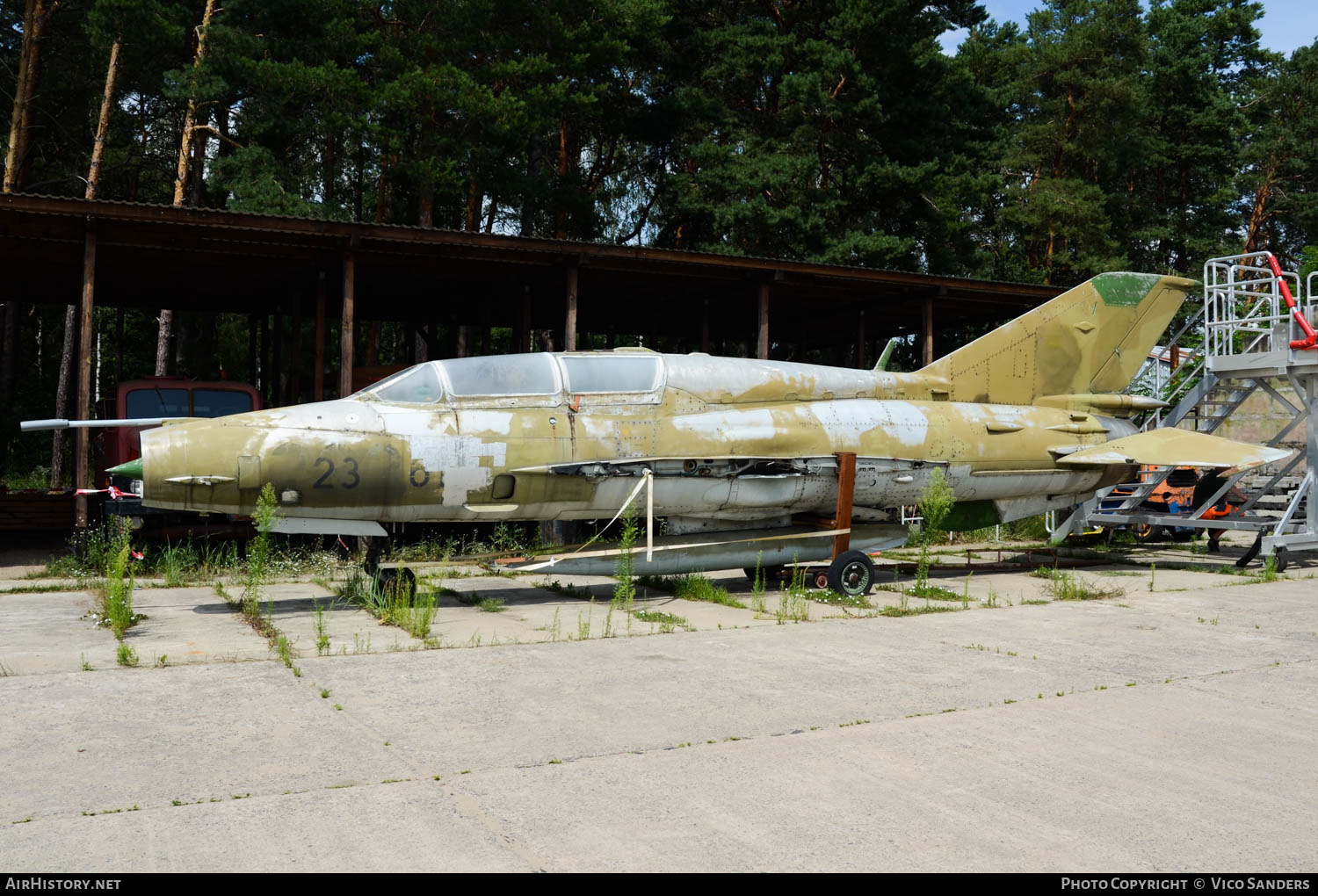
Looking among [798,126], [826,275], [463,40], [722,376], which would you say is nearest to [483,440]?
[722,376]

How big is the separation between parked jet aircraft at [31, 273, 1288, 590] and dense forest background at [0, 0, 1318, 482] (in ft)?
58.0

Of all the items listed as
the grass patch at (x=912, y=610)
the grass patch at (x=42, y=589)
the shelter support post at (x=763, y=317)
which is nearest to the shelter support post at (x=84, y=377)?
the grass patch at (x=42, y=589)

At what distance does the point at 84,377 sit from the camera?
1347 centimetres

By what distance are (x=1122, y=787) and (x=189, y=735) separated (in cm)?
461

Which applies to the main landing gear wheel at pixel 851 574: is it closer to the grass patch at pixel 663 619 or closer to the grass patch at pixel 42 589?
the grass patch at pixel 663 619

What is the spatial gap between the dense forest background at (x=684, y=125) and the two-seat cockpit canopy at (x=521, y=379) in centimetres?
1801

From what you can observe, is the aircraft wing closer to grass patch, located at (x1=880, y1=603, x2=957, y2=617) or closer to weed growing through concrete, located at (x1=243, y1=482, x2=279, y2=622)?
grass patch, located at (x1=880, y1=603, x2=957, y2=617)

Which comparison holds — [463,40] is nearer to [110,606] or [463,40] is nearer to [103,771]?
[110,606]

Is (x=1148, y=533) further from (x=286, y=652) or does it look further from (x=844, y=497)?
(x=286, y=652)

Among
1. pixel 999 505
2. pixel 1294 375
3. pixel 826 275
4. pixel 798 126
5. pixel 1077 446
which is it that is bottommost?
pixel 999 505

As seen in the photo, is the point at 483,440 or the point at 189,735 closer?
the point at 189,735

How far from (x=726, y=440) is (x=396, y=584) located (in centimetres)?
378

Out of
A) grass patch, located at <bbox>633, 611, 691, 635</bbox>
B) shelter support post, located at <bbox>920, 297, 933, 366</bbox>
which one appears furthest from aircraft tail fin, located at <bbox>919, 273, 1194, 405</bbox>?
shelter support post, located at <bbox>920, 297, 933, 366</bbox>

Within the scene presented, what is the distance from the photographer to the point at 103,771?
4539 mm
